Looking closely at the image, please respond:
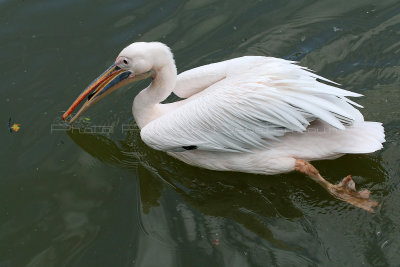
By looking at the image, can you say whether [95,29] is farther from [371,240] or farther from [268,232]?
[371,240]

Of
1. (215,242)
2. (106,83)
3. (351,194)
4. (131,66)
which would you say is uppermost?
(131,66)

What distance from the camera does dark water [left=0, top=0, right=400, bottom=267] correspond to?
3805 millimetres

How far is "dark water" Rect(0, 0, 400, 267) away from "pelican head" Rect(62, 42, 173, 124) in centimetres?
55

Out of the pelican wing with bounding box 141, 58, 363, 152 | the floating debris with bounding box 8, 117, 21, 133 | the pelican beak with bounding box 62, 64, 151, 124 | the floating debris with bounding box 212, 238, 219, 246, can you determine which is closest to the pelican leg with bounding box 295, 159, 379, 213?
the pelican wing with bounding box 141, 58, 363, 152

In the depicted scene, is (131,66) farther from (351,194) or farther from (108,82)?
(351,194)

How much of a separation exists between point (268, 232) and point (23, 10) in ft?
13.7

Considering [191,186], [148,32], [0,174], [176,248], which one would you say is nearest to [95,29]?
[148,32]

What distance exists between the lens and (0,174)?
15.0ft

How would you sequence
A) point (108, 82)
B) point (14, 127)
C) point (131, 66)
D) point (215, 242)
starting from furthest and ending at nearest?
point (14, 127)
point (108, 82)
point (131, 66)
point (215, 242)

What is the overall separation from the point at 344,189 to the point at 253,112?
92 centimetres

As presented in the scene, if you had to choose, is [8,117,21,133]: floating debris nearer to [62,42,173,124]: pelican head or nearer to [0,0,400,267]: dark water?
[0,0,400,267]: dark water

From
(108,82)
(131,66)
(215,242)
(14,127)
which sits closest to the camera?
(215,242)

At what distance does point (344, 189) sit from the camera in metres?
3.92

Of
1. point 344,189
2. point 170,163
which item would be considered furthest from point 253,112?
point 170,163
